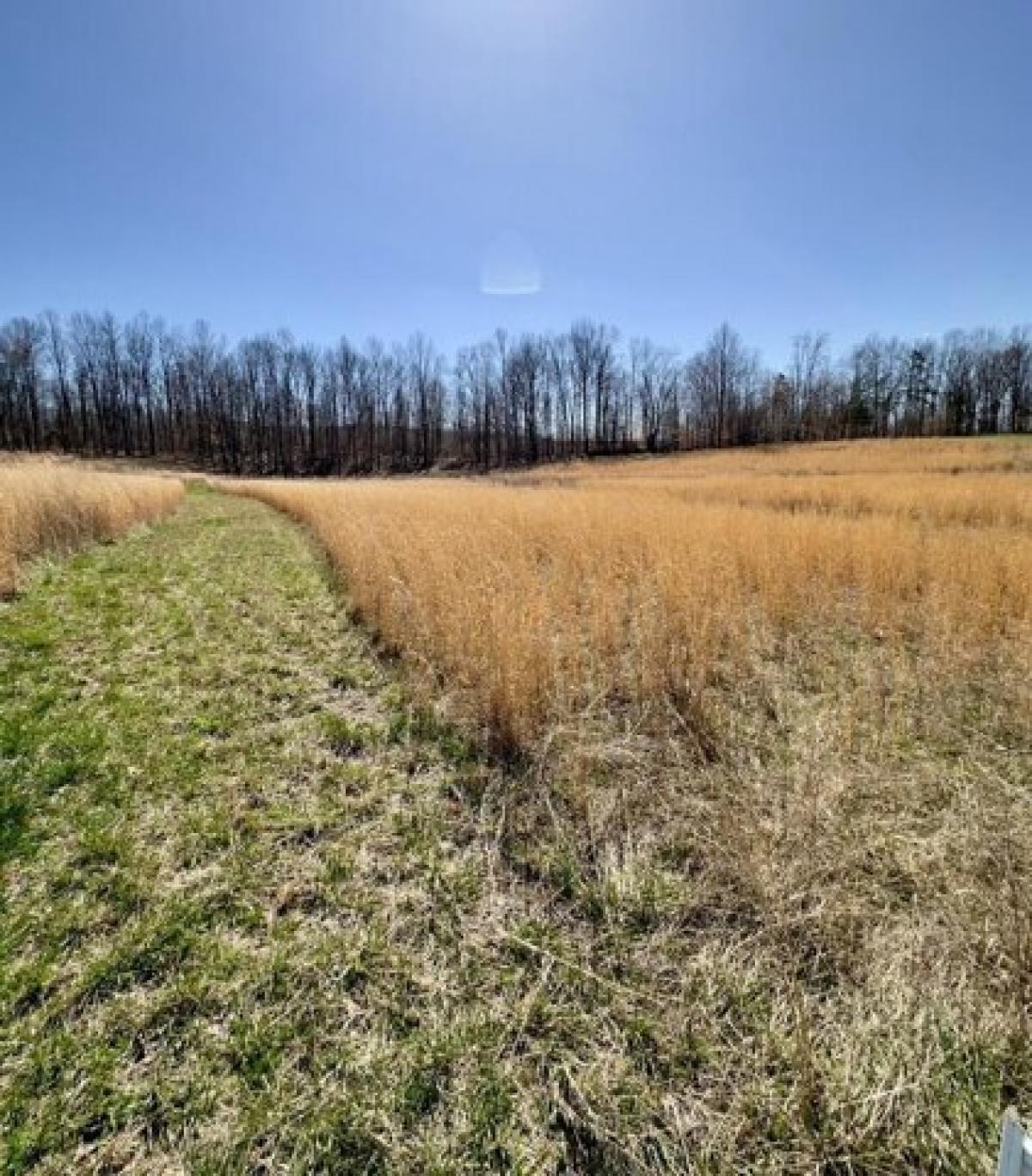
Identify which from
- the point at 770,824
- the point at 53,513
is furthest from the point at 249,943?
the point at 53,513

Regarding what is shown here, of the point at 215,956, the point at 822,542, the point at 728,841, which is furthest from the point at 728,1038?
the point at 822,542

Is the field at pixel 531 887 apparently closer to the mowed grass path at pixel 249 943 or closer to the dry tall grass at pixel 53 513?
the mowed grass path at pixel 249 943

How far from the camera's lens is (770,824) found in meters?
2.32

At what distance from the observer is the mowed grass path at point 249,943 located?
1.37 metres

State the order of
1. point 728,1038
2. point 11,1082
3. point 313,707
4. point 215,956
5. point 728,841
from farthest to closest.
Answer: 1. point 313,707
2. point 728,841
3. point 215,956
4. point 728,1038
5. point 11,1082

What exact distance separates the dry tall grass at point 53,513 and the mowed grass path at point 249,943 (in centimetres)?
405

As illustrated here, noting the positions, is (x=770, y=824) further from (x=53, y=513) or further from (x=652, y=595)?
(x=53, y=513)

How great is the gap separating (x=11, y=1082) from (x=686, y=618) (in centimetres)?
392

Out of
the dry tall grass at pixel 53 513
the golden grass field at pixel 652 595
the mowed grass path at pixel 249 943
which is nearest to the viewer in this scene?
the mowed grass path at pixel 249 943

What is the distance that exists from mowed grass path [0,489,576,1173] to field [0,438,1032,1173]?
0.04ft

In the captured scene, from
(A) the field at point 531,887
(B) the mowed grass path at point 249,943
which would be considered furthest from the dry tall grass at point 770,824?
(B) the mowed grass path at point 249,943

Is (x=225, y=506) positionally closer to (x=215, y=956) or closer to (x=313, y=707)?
(x=313, y=707)

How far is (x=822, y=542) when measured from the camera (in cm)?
626

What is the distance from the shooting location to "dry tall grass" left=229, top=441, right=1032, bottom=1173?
1405 millimetres
